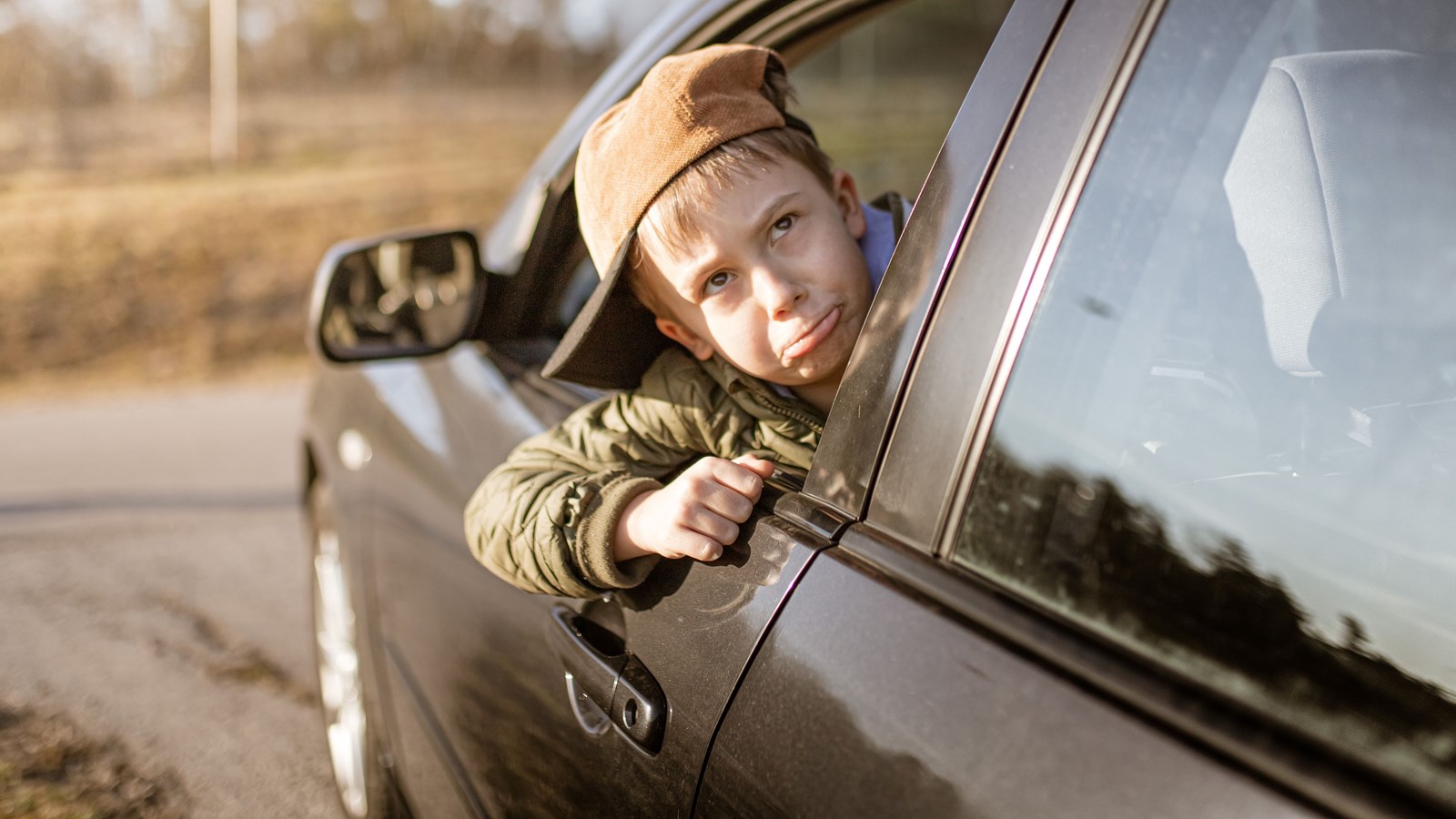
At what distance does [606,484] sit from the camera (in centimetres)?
151

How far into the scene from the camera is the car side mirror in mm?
2246

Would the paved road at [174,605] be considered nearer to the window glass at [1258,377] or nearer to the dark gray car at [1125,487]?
the dark gray car at [1125,487]

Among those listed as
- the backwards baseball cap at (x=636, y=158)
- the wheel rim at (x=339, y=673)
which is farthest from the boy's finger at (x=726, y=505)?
the wheel rim at (x=339, y=673)

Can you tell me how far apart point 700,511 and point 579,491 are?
0.23 metres

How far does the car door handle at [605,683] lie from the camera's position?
135 centimetres

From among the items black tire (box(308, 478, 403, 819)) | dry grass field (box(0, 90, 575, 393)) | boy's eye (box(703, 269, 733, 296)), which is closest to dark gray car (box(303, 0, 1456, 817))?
boy's eye (box(703, 269, 733, 296))

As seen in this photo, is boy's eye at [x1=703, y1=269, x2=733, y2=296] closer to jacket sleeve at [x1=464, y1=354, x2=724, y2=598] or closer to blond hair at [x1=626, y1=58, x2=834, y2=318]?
blond hair at [x1=626, y1=58, x2=834, y2=318]

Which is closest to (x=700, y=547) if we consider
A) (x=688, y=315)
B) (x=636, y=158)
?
(x=688, y=315)

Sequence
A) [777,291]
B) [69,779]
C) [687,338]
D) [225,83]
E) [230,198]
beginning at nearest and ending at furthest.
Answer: [777,291], [687,338], [69,779], [230,198], [225,83]

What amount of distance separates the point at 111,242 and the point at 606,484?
13.8 meters

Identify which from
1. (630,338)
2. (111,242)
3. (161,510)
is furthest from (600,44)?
(630,338)

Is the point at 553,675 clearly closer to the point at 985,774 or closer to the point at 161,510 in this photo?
the point at 985,774

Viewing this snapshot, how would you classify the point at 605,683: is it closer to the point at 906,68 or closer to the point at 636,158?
the point at 636,158

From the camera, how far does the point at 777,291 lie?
1537 millimetres
